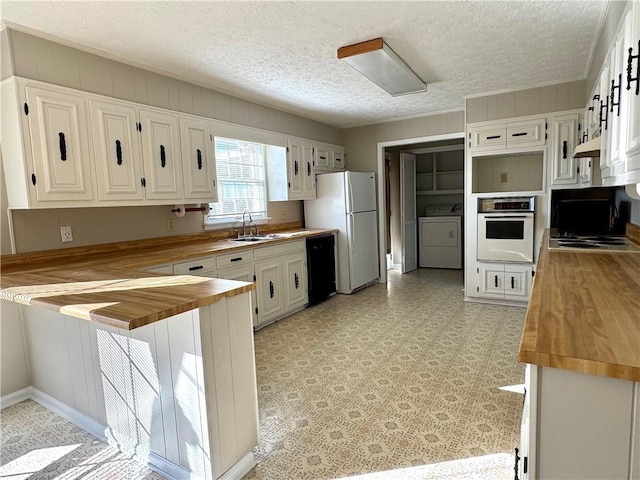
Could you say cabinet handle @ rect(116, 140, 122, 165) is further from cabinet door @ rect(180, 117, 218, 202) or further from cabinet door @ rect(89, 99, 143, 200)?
cabinet door @ rect(180, 117, 218, 202)

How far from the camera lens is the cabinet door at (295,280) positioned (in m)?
4.30

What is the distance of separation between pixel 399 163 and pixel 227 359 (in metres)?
5.85

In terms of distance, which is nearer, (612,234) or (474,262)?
(612,234)

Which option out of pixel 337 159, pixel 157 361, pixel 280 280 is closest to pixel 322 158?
pixel 337 159

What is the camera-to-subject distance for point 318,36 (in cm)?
266

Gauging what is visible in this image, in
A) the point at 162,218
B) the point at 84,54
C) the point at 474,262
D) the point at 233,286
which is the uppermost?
the point at 84,54

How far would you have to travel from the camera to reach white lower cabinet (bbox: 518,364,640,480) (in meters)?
0.89

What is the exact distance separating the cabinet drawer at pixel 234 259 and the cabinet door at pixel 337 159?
248 cm

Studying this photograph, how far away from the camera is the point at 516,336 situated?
3439mm

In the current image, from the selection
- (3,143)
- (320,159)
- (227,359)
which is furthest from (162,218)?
(320,159)

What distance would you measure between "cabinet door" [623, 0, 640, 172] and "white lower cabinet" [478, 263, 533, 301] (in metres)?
3.20

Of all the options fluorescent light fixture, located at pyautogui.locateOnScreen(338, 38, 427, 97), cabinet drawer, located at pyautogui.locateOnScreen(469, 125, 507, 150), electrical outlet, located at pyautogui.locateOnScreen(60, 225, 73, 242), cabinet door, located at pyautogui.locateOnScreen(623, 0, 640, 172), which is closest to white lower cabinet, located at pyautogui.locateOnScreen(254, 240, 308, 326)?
electrical outlet, located at pyautogui.locateOnScreen(60, 225, 73, 242)

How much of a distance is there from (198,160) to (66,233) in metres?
1.27

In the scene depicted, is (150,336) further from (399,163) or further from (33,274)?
(399,163)
